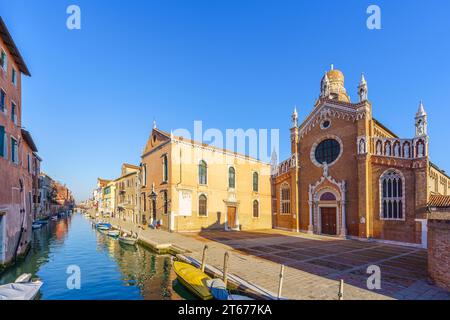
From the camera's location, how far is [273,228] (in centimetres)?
3225

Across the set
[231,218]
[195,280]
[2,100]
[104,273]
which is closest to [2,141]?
[2,100]

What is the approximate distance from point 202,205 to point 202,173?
142 inches

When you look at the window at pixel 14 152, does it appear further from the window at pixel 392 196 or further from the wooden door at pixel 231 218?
the window at pixel 392 196

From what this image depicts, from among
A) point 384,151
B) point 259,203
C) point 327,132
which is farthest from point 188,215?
point 384,151

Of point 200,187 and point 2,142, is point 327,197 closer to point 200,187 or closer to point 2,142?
point 200,187

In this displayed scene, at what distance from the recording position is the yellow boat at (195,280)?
9.45 metres

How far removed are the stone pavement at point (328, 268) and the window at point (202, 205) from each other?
807 centimetres

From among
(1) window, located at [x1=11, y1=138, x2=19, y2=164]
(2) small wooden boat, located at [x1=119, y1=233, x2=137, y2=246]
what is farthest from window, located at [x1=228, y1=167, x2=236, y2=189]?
(1) window, located at [x1=11, y1=138, x2=19, y2=164]

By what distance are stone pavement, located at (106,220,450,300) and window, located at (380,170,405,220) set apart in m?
2.81

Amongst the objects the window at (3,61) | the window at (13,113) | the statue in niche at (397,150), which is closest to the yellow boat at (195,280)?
the window at (13,113)

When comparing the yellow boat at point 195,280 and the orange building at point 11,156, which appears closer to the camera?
the yellow boat at point 195,280
